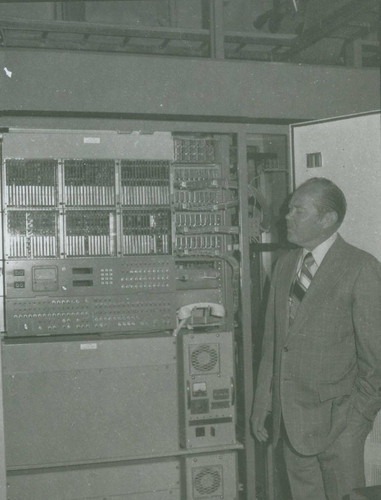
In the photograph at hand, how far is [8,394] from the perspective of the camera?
2820 millimetres

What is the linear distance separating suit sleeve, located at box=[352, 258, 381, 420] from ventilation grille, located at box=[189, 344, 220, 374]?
946 millimetres

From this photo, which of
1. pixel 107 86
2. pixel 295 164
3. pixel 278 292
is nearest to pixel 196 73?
pixel 107 86

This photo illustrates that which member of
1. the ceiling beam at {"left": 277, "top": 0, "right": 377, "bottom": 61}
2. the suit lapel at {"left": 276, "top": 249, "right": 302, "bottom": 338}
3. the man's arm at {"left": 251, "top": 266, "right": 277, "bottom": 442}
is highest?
the ceiling beam at {"left": 277, "top": 0, "right": 377, "bottom": 61}

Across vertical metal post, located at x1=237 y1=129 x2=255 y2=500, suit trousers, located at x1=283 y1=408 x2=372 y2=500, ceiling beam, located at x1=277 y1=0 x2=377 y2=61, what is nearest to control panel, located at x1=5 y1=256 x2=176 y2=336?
vertical metal post, located at x1=237 y1=129 x2=255 y2=500

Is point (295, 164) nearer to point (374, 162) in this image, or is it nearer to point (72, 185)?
point (374, 162)

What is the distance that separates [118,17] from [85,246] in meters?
2.81

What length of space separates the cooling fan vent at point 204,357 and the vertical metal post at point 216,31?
1551 mm

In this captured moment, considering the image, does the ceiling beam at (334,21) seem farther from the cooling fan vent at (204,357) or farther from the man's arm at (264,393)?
the cooling fan vent at (204,357)

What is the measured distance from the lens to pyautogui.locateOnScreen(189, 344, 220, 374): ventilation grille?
302cm

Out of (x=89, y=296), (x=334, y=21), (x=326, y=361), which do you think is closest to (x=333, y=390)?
(x=326, y=361)

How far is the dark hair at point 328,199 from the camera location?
2.45m

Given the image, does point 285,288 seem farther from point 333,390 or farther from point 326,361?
point 333,390

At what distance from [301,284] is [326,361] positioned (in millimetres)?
335

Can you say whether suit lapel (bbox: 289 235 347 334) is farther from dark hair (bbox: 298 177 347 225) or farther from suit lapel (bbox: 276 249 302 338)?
dark hair (bbox: 298 177 347 225)
